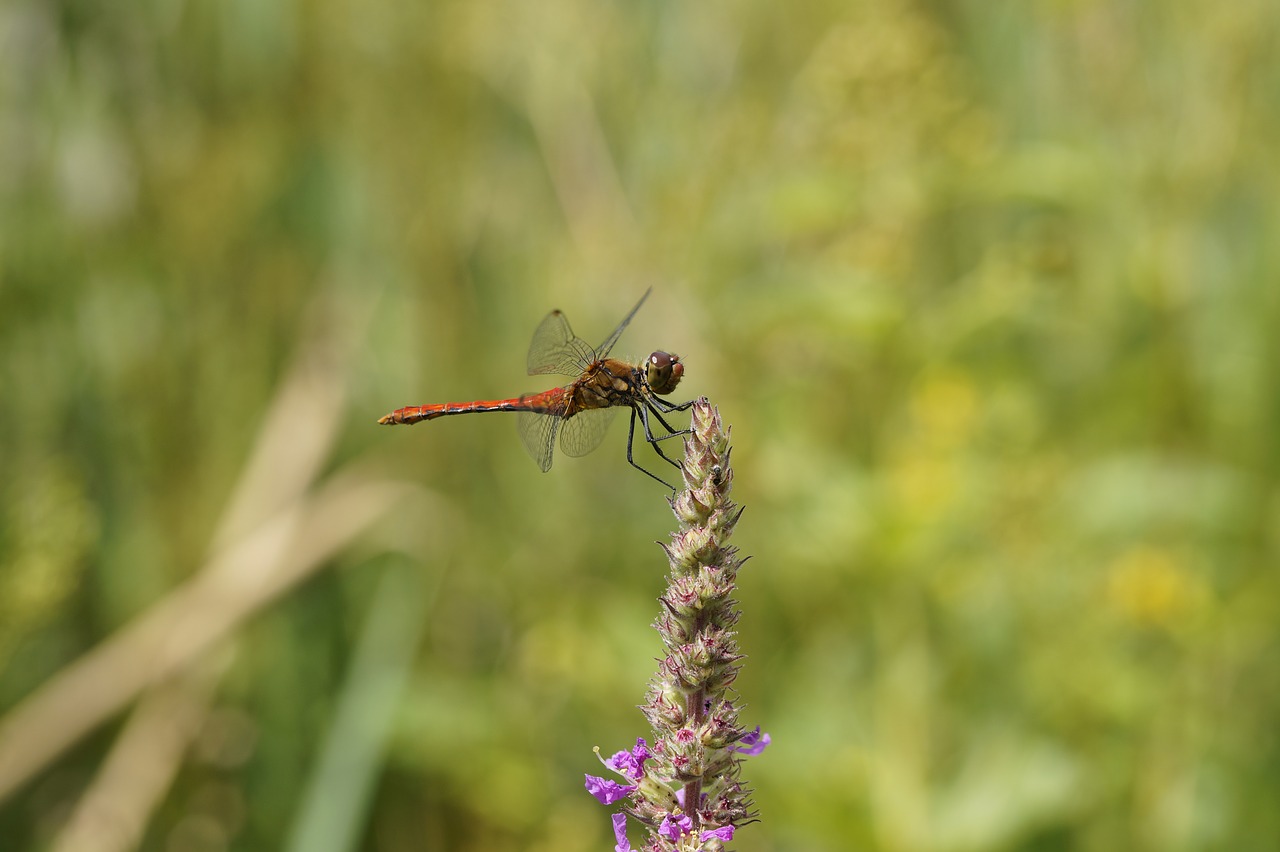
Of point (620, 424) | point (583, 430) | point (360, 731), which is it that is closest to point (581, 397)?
point (583, 430)

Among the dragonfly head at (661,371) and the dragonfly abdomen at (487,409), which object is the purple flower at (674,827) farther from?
the dragonfly abdomen at (487,409)

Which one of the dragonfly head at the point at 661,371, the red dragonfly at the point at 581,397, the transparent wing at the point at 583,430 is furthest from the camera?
the transparent wing at the point at 583,430

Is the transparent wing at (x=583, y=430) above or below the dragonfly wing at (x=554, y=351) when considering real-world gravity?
below

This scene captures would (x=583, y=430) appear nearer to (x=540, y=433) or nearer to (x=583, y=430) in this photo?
(x=583, y=430)

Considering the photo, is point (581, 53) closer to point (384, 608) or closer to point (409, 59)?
point (409, 59)


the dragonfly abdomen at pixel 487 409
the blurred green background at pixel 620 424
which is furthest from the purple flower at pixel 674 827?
the blurred green background at pixel 620 424

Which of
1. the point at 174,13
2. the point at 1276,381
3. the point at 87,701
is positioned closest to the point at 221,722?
the point at 87,701
